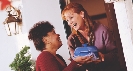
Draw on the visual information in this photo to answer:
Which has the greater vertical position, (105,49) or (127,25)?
(127,25)

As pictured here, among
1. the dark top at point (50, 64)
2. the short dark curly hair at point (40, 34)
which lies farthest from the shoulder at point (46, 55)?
the short dark curly hair at point (40, 34)

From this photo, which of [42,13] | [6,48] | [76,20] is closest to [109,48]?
[76,20]

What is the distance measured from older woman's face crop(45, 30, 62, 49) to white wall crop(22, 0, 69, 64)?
138 millimetres

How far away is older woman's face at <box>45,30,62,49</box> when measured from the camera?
201 centimetres

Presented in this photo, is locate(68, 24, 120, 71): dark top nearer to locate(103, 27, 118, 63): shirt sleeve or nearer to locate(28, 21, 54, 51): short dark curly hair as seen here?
locate(103, 27, 118, 63): shirt sleeve

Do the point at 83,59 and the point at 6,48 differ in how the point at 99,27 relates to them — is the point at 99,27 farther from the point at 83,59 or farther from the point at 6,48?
the point at 6,48

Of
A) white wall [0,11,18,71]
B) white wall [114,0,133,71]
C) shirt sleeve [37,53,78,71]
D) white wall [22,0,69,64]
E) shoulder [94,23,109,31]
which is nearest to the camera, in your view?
white wall [114,0,133,71]

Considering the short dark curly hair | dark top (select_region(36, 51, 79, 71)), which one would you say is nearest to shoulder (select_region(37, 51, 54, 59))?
dark top (select_region(36, 51, 79, 71))

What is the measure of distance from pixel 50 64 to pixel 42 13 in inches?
27.7

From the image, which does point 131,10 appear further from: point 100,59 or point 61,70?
point 61,70

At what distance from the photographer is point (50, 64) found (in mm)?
1840

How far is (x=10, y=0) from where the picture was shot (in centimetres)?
292

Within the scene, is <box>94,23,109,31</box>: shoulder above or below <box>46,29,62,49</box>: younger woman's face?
above

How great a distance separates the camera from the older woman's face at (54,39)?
2.01 meters
